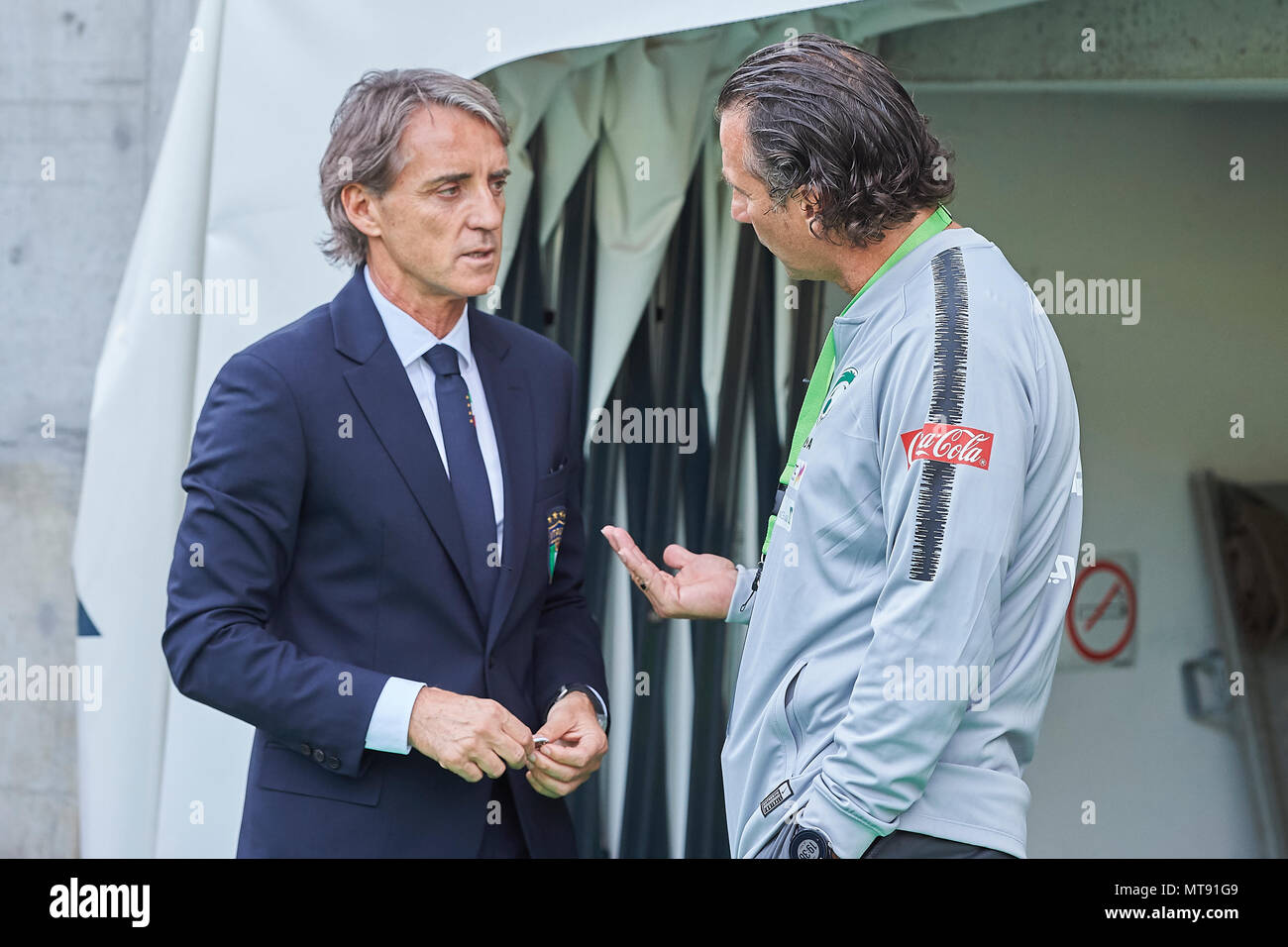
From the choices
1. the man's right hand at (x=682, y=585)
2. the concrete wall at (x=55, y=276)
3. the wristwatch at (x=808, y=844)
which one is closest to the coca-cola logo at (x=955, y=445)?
the wristwatch at (x=808, y=844)

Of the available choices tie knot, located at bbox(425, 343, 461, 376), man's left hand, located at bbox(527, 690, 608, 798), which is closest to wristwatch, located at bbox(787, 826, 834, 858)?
man's left hand, located at bbox(527, 690, 608, 798)

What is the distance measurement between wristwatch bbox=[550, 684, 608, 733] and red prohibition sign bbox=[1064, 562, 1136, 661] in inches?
68.9

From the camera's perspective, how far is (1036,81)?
2693 millimetres

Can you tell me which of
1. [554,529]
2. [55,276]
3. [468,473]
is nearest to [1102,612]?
[554,529]

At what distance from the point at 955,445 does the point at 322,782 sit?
40.0 inches

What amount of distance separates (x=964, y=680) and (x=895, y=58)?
5.83 feet

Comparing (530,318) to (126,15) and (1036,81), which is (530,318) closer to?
(1036,81)

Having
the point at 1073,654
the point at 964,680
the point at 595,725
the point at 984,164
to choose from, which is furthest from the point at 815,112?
the point at 1073,654

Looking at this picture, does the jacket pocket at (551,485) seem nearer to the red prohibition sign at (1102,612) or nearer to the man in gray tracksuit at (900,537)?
the man in gray tracksuit at (900,537)

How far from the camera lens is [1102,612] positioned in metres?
3.38

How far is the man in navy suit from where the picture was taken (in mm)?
1767

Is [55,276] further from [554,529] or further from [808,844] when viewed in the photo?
[808,844]

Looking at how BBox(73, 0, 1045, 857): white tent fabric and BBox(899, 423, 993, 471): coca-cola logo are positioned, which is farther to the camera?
BBox(73, 0, 1045, 857): white tent fabric

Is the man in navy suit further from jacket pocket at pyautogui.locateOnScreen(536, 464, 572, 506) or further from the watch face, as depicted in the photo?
the watch face
